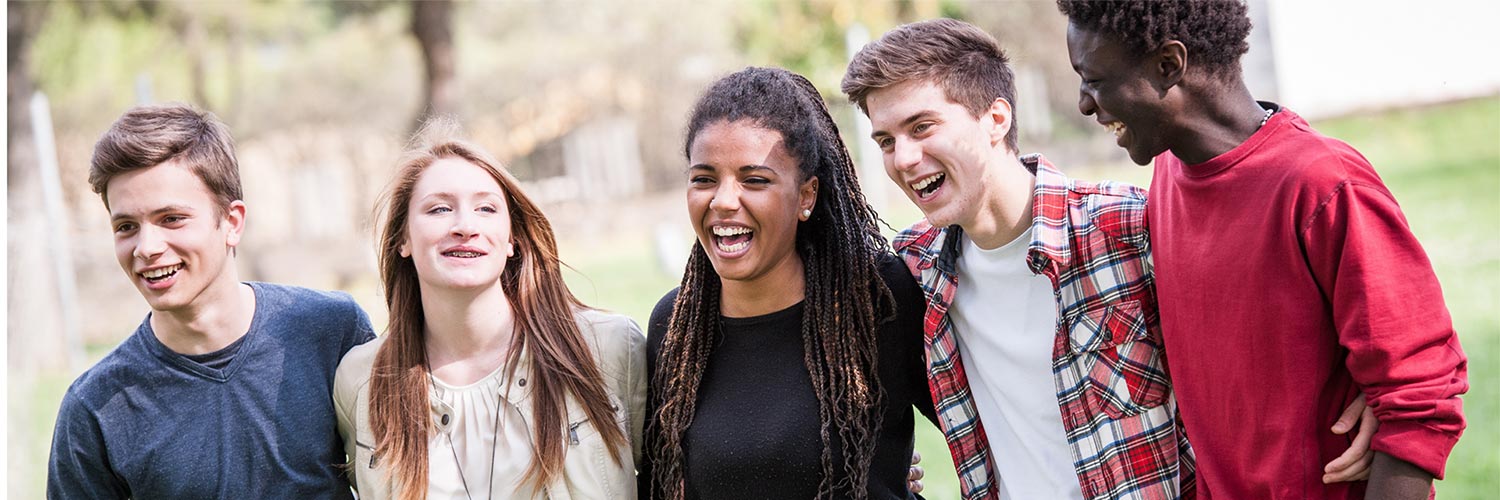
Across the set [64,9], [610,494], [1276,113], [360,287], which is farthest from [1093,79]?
[64,9]

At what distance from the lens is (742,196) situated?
2.98 meters

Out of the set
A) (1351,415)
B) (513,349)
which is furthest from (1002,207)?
(513,349)

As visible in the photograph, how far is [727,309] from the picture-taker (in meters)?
3.17

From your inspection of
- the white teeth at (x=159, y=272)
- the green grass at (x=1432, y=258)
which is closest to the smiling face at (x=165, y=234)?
the white teeth at (x=159, y=272)

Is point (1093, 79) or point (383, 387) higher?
point (1093, 79)

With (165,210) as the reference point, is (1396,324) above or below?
below

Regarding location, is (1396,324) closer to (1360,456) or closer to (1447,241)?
(1360,456)

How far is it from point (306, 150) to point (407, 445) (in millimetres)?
13994

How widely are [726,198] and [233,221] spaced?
1306 mm

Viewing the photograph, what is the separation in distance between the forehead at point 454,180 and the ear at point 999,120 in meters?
1.24

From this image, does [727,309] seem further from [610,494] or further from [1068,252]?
[1068,252]

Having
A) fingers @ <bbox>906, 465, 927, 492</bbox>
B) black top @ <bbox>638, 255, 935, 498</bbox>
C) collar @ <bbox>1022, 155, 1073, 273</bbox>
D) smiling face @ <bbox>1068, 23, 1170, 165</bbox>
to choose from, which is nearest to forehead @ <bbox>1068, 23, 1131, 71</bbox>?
smiling face @ <bbox>1068, 23, 1170, 165</bbox>

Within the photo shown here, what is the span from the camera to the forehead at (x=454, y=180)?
10.4ft

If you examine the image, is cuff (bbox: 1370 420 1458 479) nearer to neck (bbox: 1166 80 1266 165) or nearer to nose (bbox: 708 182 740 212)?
neck (bbox: 1166 80 1266 165)
